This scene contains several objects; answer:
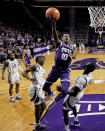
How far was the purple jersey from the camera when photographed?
4.20m

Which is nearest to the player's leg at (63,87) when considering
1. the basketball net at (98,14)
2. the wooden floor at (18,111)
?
the wooden floor at (18,111)

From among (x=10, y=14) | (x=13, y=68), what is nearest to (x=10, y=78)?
(x=13, y=68)

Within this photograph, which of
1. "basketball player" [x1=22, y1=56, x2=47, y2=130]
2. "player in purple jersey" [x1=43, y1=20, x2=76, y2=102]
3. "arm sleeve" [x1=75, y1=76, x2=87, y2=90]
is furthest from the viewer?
"player in purple jersey" [x1=43, y1=20, x2=76, y2=102]

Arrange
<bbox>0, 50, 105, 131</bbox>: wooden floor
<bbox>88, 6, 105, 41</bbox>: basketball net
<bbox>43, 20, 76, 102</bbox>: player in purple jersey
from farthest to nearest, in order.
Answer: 1. <bbox>88, 6, 105, 41</bbox>: basketball net
2. <bbox>0, 50, 105, 131</bbox>: wooden floor
3. <bbox>43, 20, 76, 102</bbox>: player in purple jersey

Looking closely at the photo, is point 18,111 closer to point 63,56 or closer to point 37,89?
point 37,89

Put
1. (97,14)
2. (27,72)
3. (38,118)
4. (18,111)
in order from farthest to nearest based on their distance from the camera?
1. (97,14)
2. (18,111)
3. (38,118)
4. (27,72)

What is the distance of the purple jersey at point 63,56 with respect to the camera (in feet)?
13.8

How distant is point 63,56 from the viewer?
165 inches

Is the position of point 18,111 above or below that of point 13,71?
→ below

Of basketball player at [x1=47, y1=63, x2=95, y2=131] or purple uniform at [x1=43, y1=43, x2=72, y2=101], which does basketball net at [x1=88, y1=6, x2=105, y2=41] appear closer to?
purple uniform at [x1=43, y1=43, x2=72, y2=101]

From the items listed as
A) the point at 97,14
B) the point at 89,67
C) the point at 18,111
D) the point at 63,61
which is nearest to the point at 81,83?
Result: the point at 89,67

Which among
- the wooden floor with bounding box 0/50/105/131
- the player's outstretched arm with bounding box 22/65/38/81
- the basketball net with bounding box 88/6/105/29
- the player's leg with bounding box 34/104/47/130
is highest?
the basketball net with bounding box 88/6/105/29

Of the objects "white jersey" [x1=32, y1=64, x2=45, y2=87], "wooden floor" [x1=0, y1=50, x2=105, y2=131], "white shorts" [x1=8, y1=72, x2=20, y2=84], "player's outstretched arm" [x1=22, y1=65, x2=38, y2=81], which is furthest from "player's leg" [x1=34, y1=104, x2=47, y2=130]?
"white shorts" [x1=8, y1=72, x2=20, y2=84]

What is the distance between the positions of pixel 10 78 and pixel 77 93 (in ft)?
10.1
